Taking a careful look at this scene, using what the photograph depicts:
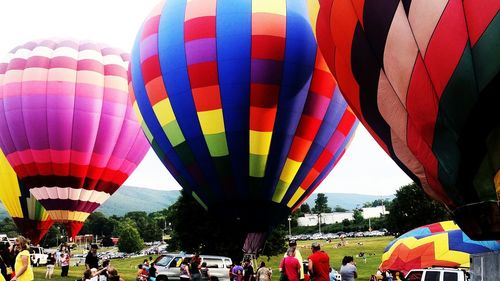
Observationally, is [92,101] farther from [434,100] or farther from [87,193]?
[434,100]

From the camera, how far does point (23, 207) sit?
2695cm

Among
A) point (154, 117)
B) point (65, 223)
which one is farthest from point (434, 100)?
point (65, 223)

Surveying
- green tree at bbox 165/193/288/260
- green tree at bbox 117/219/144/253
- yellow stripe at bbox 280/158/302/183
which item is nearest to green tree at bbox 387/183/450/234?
green tree at bbox 165/193/288/260

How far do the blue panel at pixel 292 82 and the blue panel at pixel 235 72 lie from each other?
0.79 metres

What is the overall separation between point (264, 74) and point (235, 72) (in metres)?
0.74

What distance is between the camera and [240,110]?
45.9 feet

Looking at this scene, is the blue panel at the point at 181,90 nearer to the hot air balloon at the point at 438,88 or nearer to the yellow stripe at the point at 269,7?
the yellow stripe at the point at 269,7

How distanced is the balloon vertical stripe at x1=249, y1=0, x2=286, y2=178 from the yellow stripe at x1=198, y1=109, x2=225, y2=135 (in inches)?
31.7

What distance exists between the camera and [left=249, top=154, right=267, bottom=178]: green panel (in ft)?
46.8

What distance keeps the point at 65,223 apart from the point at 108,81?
6.50 meters

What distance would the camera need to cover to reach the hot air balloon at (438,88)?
20.2 ft

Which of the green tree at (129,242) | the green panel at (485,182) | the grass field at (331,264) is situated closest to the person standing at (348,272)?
the green panel at (485,182)

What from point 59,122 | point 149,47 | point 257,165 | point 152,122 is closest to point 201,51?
point 149,47

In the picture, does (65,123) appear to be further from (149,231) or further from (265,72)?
(149,231)
